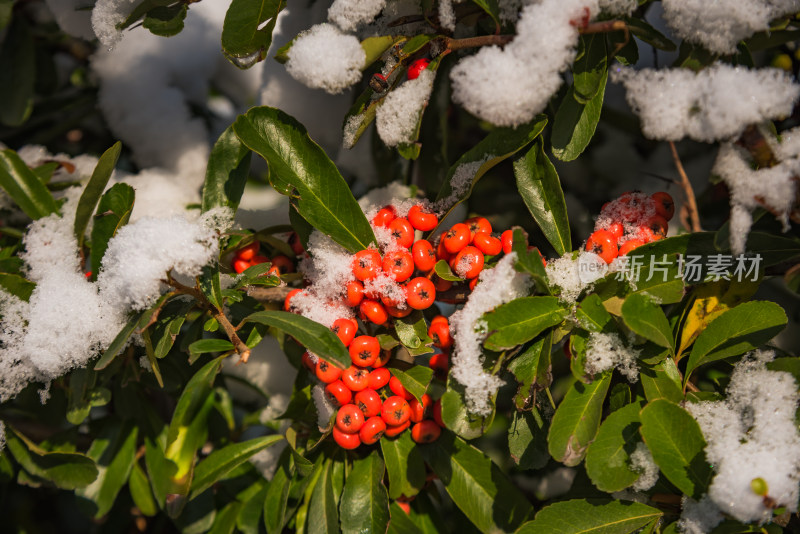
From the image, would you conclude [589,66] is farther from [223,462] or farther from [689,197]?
[223,462]

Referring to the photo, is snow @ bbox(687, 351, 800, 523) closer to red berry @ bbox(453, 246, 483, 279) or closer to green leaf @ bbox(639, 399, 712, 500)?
green leaf @ bbox(639, 399, 712, 500)

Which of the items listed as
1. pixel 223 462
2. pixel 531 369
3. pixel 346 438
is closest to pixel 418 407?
pixel 346 438

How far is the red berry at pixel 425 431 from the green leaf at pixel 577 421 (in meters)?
0.28

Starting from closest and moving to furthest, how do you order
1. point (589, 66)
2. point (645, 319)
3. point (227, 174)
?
point (645, 319), point (589, 66), point (227, 174)

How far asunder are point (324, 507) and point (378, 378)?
33 centimetres

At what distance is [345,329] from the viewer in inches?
42.8

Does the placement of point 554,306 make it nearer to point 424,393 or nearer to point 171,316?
point 424,393

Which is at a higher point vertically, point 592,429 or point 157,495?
point 592,429

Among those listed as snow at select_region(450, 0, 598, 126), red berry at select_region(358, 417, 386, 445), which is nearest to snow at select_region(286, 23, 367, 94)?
snow at select_region(450, 0, 598, 126)

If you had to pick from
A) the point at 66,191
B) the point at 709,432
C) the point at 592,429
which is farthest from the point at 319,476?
the point at 66,191

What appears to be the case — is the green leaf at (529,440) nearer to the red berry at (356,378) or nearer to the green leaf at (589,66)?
the red berry at (356,378)

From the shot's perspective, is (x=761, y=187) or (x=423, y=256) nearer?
(x=761, y=187)

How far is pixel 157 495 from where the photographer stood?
55.5 inches

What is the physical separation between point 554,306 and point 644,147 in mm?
887
